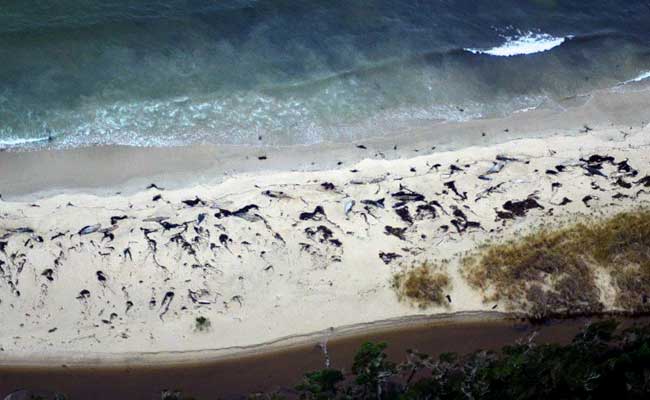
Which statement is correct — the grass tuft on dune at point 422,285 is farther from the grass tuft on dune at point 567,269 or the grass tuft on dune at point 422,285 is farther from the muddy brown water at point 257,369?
the grass tuft on dune at point 567,269

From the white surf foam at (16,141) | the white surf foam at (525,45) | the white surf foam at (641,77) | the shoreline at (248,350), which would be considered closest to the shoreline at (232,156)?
the white surf foam at (16,141)

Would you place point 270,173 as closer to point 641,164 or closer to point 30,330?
point 30,330

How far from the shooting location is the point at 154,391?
19.9 metres

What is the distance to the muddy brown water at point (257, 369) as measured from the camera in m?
19.8

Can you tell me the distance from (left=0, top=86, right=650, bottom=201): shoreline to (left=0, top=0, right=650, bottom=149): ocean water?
1.96ft

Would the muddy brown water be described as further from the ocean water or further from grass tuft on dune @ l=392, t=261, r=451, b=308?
the ocean water

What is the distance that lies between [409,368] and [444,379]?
2101mm

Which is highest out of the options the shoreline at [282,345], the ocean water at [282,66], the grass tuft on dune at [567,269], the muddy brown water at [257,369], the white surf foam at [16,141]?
the ocean water at [282,66]

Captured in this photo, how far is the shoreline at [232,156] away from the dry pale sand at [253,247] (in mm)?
606

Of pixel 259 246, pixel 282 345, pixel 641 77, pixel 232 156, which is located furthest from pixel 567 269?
pixel 641 77

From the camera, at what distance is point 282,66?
92.9ft

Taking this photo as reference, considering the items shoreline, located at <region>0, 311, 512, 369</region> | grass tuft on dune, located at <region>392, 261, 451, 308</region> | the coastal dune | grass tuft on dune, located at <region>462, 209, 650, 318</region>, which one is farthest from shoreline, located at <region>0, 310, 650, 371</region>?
grass tuft on dune, located at <region>392, 261, 451, 308</region>

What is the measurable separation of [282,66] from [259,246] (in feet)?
31.7

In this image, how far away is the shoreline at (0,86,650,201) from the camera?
23531 mm
